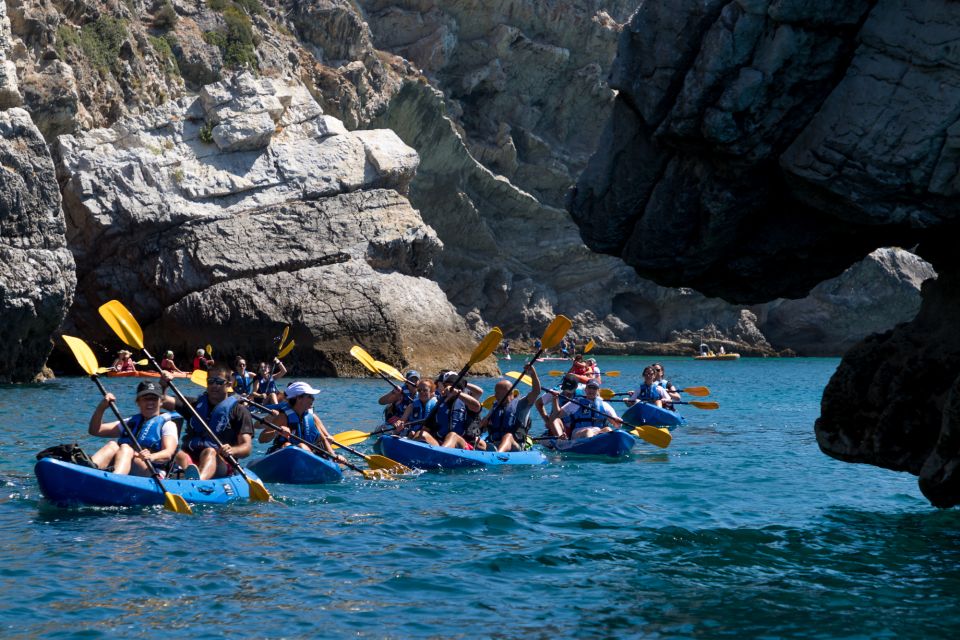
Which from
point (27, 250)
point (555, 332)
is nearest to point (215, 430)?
point (555, 332)

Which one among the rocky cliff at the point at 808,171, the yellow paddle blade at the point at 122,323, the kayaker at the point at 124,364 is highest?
the rocky cliff at the point at 808,171

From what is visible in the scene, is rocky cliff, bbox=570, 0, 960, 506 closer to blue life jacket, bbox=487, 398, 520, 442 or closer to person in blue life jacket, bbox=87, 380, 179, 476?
person in blue life jacket, bbox=87, 380, 179, 476

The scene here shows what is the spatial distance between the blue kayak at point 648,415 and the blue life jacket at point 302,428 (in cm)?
862

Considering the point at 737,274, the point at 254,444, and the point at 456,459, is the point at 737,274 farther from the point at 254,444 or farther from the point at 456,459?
the point at 254,444

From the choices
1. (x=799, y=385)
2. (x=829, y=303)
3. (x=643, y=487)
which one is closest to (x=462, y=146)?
(x=799, y=385)

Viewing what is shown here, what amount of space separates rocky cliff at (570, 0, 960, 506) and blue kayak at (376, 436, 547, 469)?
4.18 m

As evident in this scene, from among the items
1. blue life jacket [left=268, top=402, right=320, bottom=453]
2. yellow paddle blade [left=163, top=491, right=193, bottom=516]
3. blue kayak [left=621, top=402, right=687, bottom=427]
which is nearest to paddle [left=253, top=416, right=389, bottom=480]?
blue life jacket [left=268, top=402, right=320, bottom=453]

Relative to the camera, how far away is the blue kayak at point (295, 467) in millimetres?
11922

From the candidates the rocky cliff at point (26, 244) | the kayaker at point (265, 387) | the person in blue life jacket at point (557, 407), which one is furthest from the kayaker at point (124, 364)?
the person in blue life jacket at point (557, 407)

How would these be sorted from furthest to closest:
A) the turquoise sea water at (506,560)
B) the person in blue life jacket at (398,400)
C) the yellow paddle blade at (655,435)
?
1. the person in blue life jacket at (398,400)
2. the yellow paddle blade at (655,435)
3. the turquoise sea water at (506,560)

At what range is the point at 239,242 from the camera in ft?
106

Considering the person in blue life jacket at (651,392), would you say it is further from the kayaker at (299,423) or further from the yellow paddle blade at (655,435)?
the kayaker at (299,423)

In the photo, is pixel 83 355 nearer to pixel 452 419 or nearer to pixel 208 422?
pixel 208 422

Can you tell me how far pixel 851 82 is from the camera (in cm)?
805
